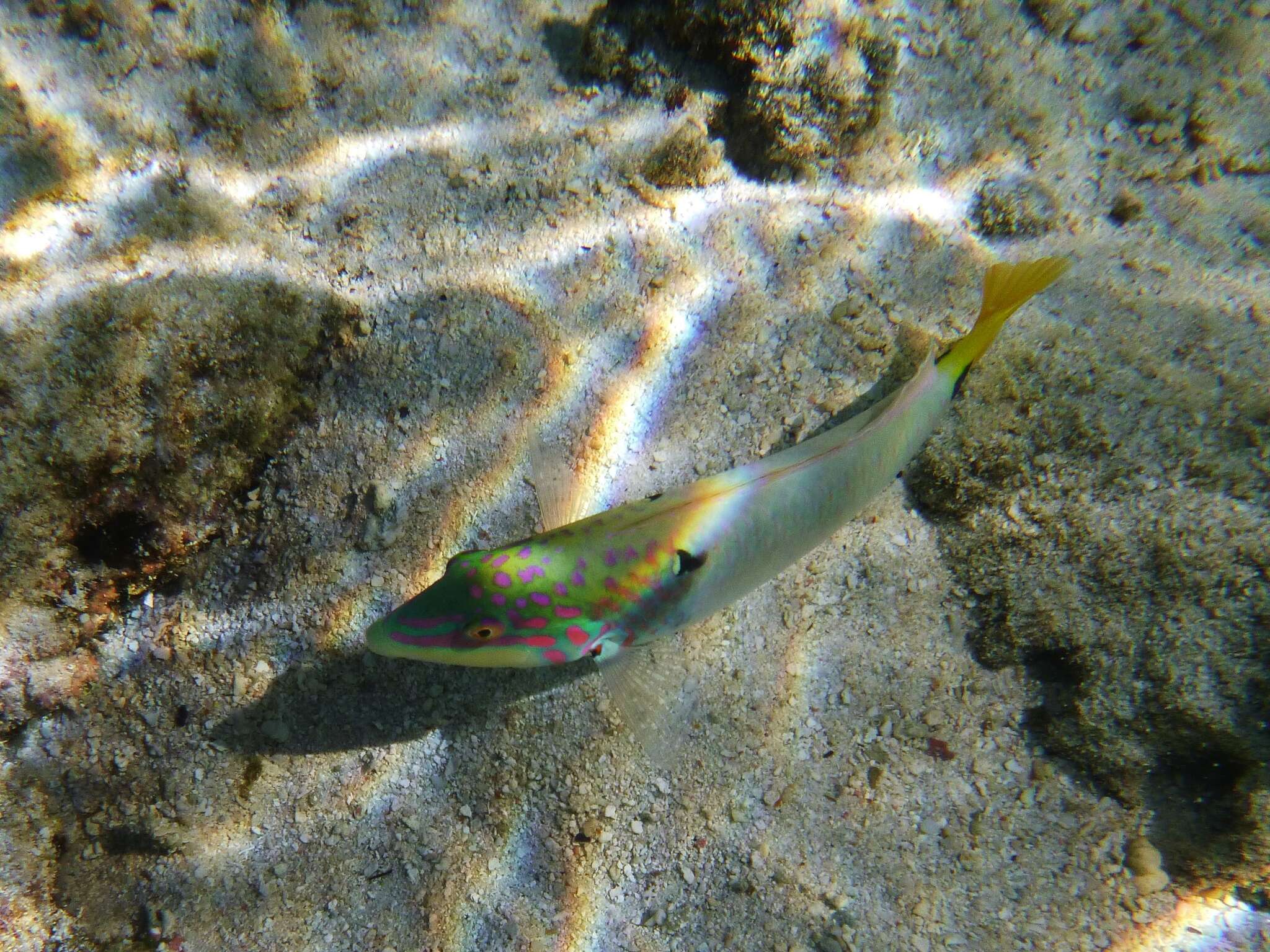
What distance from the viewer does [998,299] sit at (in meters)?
2.92

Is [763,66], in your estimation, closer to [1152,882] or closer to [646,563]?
[646,563]

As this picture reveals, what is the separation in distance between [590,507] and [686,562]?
2.45 ft

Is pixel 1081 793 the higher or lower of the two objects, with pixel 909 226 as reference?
lower

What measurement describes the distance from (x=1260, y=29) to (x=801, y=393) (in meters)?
3.92

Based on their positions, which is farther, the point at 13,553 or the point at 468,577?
the point at 13,553

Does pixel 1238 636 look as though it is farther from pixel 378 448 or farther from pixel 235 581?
pixel 235 581

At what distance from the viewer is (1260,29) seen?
3828 mm

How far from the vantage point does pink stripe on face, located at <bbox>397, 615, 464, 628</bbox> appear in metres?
2.04

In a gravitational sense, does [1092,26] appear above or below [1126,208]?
above

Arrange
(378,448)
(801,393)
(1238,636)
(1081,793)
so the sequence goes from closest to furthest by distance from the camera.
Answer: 1. (1238,636)
2. (1081,793)
3. (378,448)
4. (801,393)

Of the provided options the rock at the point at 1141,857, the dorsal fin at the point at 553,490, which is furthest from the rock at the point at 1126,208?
the dorsal fin at the point at 553,490

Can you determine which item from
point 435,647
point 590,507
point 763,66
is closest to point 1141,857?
point 590,507

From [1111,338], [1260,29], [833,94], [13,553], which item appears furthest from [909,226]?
[13,553]

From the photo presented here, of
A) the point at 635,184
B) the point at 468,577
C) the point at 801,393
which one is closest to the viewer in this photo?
the point at 468,577
